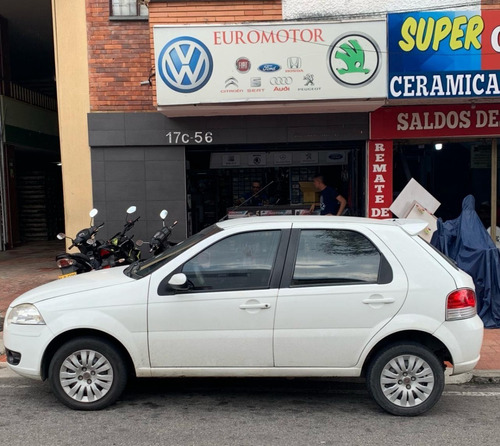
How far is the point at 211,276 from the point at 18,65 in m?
17.9

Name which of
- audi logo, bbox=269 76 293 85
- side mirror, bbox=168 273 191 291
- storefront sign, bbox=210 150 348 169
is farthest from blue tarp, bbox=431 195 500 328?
side mirror, bbox=168 273 191 291

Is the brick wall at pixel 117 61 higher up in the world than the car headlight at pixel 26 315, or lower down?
higher up

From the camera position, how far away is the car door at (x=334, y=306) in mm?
4336

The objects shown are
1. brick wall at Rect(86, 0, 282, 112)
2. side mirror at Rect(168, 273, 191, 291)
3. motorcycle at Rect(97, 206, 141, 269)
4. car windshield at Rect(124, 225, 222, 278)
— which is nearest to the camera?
side mirror at Rect(168, 273, 191, 291)

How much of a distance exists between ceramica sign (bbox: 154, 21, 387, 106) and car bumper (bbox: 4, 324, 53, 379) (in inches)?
204

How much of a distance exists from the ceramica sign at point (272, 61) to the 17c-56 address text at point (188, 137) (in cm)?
114

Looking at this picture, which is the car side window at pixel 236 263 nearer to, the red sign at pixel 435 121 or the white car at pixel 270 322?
the white car at pixel 270 322

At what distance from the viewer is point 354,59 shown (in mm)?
8516

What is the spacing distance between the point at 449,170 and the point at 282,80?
4.01m

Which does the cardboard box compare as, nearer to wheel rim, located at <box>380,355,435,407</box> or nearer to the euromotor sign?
the euromotor sign

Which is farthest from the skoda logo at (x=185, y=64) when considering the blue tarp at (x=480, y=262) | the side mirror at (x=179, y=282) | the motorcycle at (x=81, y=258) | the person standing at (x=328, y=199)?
the side mirror at (x=179, y=282)

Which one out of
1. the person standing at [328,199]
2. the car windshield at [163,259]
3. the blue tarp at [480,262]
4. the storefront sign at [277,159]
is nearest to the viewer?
the car windshield at [163,259]

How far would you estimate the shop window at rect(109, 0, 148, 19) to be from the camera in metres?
9.78

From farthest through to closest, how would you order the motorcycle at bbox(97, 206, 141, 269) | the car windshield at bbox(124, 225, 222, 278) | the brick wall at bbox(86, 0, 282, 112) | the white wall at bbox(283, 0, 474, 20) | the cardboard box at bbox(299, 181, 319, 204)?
the cardboard box at bbox(299, 181, 319, 204) → the brick wall at bbox(86, 0, 282, 112) → the white wall at bbox(283, 0, 474, 20) → the motorcycle at bbox(97, 206, 141, 269) → the car windshield at bbox(124, 225, 222, 278)
